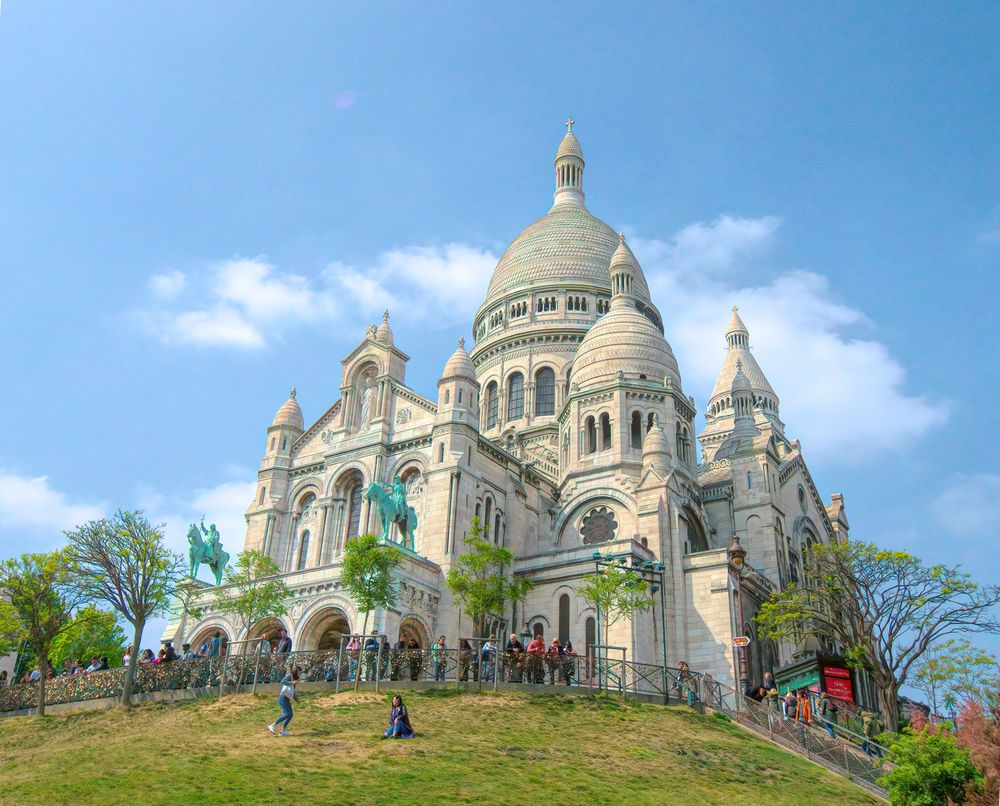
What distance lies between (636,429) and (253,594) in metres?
23.9

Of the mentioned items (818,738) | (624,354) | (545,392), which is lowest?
(818,738)

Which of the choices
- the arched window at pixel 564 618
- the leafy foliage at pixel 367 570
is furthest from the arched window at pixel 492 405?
the leafy foliage at pixel 367 570

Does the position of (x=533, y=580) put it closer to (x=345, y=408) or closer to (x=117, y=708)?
(x=345, y=408)

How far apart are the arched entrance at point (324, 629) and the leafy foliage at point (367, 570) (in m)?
4.50

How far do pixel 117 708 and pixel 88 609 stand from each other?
1399 cm

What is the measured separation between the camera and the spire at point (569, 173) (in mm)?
85125

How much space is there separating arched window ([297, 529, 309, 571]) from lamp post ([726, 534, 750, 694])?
69.2 feet

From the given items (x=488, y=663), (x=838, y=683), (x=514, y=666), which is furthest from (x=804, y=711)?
(x=488, y=663)

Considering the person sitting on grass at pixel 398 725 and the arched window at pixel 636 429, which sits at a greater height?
the arched window at pixel 636 429

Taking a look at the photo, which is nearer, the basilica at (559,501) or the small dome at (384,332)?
the basilica at (559,501)

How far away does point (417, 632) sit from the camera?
43.8 metres

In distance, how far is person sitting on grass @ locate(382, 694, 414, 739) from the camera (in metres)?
25.6

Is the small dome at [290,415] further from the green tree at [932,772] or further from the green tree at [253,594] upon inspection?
the green tree at [932,772]

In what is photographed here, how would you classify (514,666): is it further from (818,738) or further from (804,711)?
(818,738)
